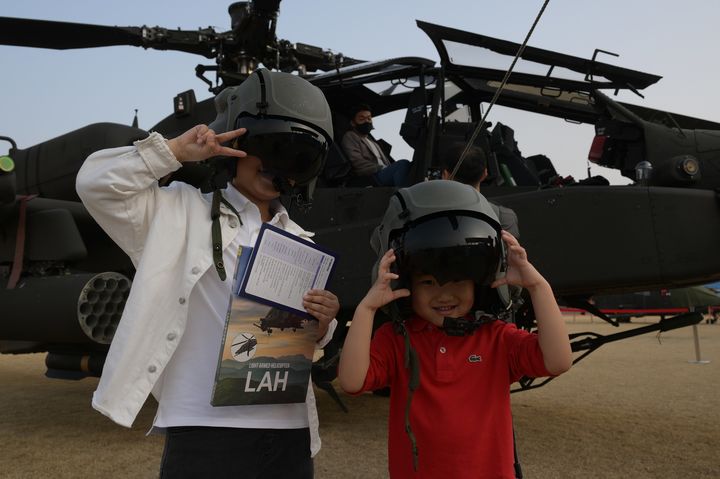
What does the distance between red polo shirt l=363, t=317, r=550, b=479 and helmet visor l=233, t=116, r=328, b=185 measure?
55 cm

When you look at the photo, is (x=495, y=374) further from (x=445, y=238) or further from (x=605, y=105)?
(x=605, y=105)

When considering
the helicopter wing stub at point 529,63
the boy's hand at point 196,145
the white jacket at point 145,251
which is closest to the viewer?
the white jacket at point 145,251

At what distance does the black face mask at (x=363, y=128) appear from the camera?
4.98m

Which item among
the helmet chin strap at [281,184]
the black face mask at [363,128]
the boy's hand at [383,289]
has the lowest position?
the boy's hand at [383,289]

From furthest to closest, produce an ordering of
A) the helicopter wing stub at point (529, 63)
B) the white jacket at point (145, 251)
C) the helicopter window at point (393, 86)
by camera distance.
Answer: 1. the helicopter window at point (393, 86)
2. the helicopter wing stub at point (529, 63)
3. the white jacket at point (145, 251)

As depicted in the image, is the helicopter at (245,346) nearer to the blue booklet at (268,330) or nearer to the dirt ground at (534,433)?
the blue booklet at (268,330)

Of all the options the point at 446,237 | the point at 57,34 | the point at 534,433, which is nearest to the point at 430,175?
the point at 534,433

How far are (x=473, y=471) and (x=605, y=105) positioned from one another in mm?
3794

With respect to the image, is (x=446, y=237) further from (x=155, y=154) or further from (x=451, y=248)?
(x=155, y=154)

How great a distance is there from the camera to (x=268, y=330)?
163cm

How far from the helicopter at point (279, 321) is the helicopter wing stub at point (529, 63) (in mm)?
3272

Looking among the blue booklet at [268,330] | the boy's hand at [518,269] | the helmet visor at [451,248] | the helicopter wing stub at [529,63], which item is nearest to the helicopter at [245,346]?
the blue booklet at [268,330]

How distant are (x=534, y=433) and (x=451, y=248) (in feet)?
12.2

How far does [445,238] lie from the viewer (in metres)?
1.61
